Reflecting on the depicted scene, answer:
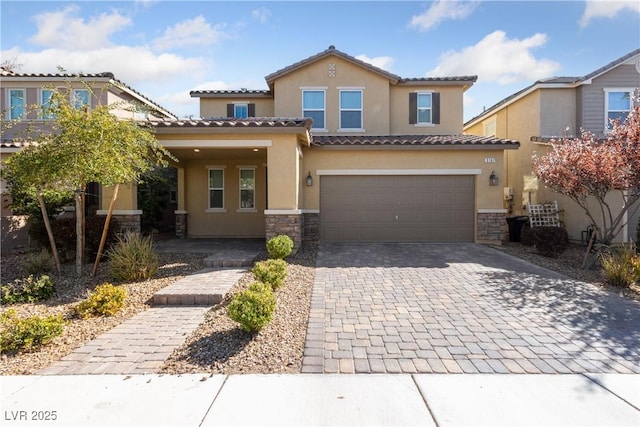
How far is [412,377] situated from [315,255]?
6507 mm

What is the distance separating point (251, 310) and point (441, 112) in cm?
1314

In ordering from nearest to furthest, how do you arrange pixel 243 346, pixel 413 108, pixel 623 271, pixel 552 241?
1. pixel 243 346
2. pixel 623 271
3. pixel 552 241
4. pixel 413 108

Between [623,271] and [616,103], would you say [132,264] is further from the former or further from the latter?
[616,103]

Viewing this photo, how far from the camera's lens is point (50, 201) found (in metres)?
9.62

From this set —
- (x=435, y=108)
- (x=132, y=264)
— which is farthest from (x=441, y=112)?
(x=132, y=264)

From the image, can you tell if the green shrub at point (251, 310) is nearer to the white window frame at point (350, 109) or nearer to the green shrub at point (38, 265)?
the green shrub at point (38, 265)

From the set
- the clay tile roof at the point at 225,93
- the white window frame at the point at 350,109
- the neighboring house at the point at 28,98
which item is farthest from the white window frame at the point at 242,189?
the white window frame at the point at 350,109

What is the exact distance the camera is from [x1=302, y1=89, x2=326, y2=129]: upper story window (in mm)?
14148

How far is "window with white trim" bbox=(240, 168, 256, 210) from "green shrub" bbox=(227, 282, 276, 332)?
32.7 feet

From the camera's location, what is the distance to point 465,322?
5.09 m

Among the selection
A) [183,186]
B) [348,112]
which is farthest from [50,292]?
[348,112]

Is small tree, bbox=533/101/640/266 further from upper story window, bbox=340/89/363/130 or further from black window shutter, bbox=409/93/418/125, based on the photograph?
upper story window, bbox=340/89/363/130

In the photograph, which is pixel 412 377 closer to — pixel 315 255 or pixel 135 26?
pixel 315 255

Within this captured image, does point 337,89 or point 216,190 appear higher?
point 337,89
